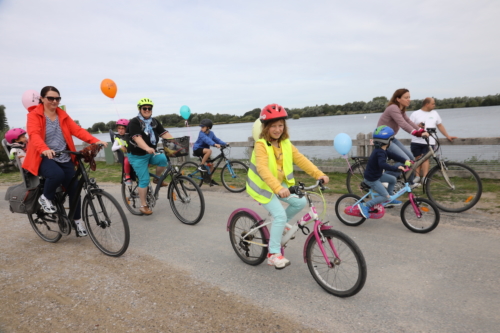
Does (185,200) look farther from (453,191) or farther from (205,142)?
(453,191)

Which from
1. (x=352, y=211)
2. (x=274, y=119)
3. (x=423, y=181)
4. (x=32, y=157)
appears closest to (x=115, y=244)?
(x=32, y=157)

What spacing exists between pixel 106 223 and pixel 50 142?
136cm

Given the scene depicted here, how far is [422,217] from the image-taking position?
451 cm

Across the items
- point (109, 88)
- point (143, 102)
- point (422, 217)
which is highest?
point (109, 88)

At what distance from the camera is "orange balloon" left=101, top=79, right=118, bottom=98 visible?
32.8 feet

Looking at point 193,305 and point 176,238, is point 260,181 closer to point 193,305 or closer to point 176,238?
point 193,305

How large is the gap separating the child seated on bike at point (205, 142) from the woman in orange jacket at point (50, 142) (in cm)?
362

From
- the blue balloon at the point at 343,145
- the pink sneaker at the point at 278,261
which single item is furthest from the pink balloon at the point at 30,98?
the blue balloon at the point at 343,145

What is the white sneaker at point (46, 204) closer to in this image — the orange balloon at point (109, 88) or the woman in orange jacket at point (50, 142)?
the woman in orange jacket at point (50, 142)

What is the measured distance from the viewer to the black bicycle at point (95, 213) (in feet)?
13.4

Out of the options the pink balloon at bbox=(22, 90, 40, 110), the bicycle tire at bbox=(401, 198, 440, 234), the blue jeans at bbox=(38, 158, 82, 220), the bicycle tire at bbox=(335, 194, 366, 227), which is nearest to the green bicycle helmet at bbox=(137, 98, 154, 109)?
the blue jeans at bbox=(38, 158, 82, 220)

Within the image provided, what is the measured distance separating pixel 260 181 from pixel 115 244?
2.33m

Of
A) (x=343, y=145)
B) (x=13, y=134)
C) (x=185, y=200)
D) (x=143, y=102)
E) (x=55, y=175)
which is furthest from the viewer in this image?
(x=343, y=145)

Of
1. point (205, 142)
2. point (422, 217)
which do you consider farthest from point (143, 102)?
point (422, 217)
